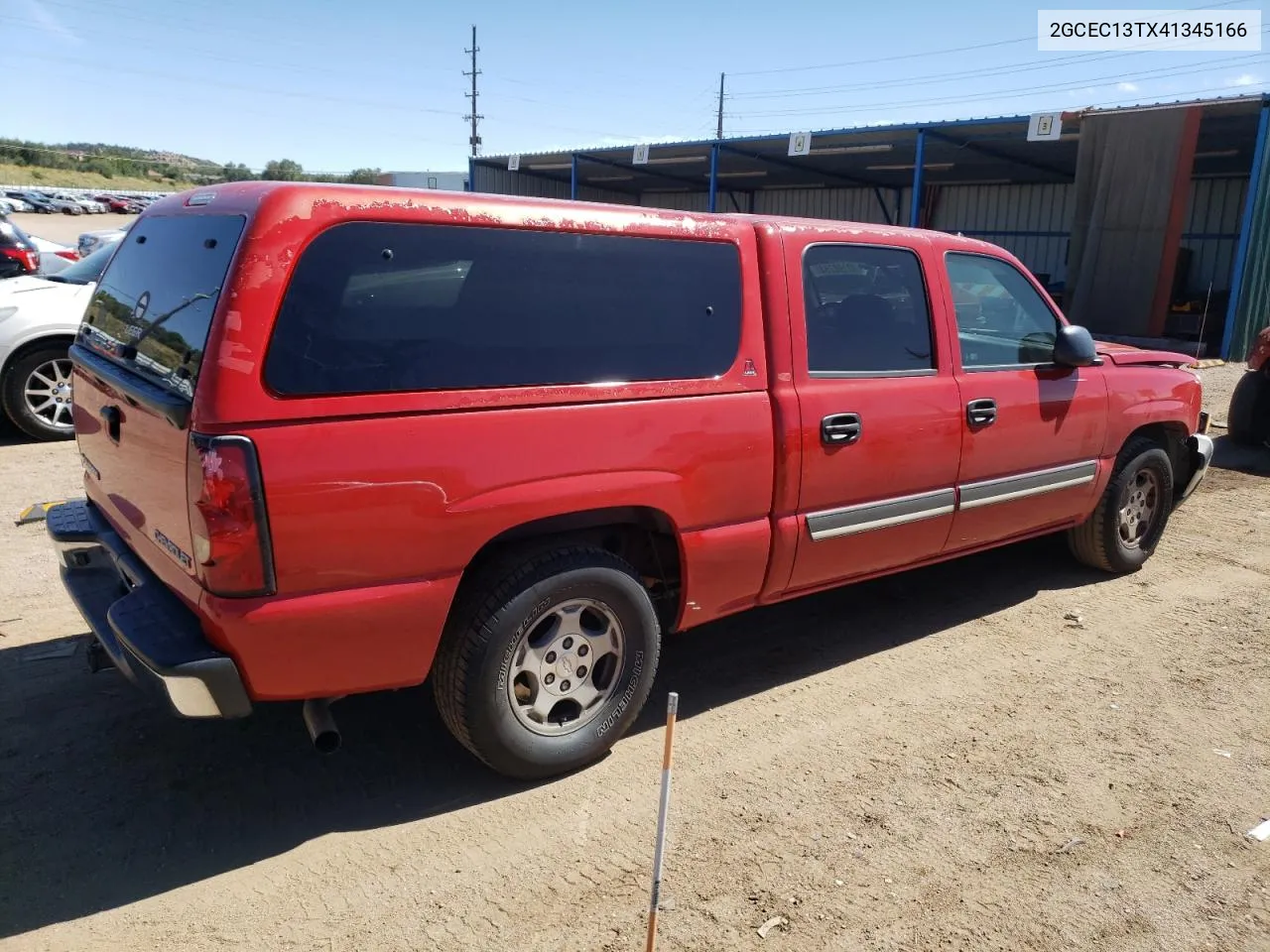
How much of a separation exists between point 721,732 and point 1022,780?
111cm

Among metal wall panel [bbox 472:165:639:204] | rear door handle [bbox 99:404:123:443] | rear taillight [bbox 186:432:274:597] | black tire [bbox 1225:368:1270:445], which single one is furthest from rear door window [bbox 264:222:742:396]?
metal wall panel [bbox 472:165:639:204]

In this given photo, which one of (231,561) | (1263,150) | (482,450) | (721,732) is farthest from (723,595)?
(1263,150)

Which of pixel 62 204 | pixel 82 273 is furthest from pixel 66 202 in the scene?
pixel 82 273

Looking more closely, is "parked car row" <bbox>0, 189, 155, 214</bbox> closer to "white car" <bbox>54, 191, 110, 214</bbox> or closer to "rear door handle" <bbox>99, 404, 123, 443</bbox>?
"white car" <bbox>54, 191, 110, 214</bbox>

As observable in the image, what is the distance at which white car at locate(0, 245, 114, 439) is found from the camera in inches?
292

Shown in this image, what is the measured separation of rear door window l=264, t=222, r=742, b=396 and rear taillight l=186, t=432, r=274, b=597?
233mm

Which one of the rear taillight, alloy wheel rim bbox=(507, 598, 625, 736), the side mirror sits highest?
the side mirror

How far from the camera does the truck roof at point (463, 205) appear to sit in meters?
2.80

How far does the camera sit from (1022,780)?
3.53 m

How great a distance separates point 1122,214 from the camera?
16.8 metres

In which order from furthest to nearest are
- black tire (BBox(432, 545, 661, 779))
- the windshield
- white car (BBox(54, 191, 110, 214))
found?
white car (BBox(54, 191, 110, 214)), the windshield, black tire (BBox(432, 545, 661, 779))

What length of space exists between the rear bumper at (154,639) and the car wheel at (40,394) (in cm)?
481

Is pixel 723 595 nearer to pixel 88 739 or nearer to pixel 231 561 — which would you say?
pixel 231 561

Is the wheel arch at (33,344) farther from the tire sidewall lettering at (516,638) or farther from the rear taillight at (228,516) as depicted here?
the tire sidewall lettering at (516,638)
